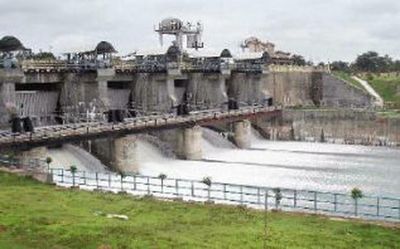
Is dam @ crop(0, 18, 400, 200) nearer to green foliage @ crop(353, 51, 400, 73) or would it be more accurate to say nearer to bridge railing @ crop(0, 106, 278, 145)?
bridge railing @ crop(0, 106, 278, 145)

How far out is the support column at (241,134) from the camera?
3009 inches

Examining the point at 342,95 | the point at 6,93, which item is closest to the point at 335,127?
the point at 342,95

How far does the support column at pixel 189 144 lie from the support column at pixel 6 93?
60.7 feet

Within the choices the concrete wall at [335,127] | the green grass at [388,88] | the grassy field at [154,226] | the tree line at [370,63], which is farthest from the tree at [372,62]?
the grassy field at [154,226]

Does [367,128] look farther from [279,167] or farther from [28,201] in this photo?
[28,201]

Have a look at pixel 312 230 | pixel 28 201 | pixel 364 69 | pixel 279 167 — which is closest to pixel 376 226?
pixel 312 230

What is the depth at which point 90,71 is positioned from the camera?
6006 cm

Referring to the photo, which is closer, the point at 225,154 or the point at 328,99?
the point at 225,154

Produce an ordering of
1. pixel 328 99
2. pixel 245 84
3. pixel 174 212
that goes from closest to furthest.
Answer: pixel 174 212
pixel 245 84
pixel 328 99

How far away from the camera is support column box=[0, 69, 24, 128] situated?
49469 mm

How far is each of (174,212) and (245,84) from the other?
204 feet

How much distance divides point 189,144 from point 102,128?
1405 cm

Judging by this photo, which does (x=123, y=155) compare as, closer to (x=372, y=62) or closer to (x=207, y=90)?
(x=207, y=90)

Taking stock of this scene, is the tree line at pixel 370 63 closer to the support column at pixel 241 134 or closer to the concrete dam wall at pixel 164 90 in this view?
the concrete dam wall at pixel 164 90
